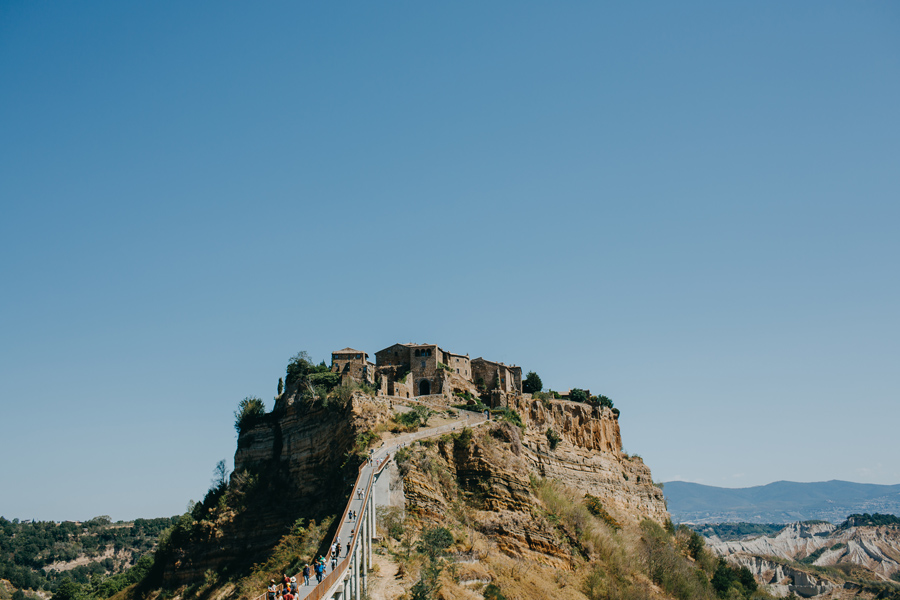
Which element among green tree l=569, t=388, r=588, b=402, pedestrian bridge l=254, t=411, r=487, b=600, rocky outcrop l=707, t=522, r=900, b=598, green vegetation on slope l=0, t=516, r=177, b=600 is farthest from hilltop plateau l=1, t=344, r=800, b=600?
green vegetation on slope l=0, t=516, r=177, b=600

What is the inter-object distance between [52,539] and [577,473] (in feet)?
404

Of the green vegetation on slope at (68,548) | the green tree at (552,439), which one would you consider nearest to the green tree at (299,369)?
the green tree at (552,439)

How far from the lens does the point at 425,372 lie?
215 feet

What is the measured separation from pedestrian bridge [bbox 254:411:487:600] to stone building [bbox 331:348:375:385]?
16.2m

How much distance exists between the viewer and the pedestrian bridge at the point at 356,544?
22891 millimetres

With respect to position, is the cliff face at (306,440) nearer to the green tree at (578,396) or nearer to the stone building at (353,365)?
the stone building at (353,365)

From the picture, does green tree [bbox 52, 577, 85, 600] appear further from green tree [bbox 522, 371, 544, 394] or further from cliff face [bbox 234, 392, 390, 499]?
green tree [bbox 522, 371, 544, 394]

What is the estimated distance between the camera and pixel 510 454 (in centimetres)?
4812

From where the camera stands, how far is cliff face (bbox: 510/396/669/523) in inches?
2387

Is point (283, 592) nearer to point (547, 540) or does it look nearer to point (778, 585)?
point (547, 540)

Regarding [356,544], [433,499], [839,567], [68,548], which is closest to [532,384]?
[433,499]

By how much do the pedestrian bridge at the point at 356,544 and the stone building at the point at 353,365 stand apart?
53.1 feet

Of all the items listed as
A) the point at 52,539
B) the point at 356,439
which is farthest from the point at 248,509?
the point at 52,539

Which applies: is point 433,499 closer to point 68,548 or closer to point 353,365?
point 353,365
